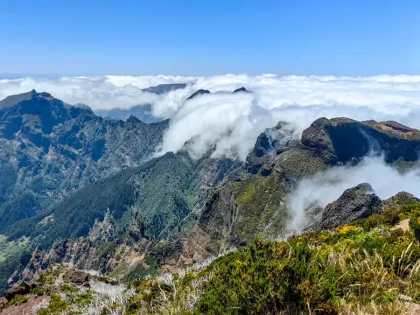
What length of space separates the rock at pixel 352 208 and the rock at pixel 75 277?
82994 millimetres

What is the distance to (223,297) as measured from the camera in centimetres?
1516

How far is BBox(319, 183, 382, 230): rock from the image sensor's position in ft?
375

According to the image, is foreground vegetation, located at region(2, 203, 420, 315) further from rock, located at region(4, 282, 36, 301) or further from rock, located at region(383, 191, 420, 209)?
rock, located at region(383, 191, 420, 209)

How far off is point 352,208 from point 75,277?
93.9 metres

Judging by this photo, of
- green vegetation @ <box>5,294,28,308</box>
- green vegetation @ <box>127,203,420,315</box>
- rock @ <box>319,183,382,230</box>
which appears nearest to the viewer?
green vegetation @ <box>127,203,420,315</box>

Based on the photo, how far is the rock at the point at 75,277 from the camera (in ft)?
158

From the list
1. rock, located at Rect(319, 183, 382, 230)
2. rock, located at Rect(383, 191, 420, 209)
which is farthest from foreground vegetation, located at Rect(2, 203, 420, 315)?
rock, located at Rect(319, 183, 382, 230)

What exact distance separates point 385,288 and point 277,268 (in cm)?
438

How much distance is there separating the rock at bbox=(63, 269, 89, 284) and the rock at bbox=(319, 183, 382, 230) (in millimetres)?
82994

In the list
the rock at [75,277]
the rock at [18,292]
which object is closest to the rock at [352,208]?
the rock at [75,277]

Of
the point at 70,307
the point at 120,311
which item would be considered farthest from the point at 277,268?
the point at 70,307

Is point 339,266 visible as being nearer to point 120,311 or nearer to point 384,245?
point 384,245

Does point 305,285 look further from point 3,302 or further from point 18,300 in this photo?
point 3,302

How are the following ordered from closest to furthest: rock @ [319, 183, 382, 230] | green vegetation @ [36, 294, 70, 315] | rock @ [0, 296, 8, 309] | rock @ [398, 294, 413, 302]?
rock @ [398, 294, 413, 302], green vegetation @ [36, 294, 70, 315], rock @ [0, 296, 8, 309], rock @ [319, 183, 382, 230]
